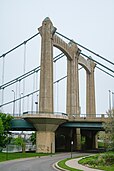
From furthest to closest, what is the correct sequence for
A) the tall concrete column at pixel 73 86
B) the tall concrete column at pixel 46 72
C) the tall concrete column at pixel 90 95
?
1. the tall concrete column at pixel 90 95
2. the tall concrete column at pixel 73 86
3. the tall concrete column at pixel 46 72

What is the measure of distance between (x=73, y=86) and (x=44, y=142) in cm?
2385

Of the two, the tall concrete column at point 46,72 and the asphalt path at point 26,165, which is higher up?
the tall concrete column at point 46,72

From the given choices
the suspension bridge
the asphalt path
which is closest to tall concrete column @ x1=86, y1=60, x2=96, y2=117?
the suspension bridge

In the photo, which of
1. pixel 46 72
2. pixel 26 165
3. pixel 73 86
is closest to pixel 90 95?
pixel 73 86

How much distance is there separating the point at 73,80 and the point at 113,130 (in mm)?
45365

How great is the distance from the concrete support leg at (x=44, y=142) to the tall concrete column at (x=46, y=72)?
17.2ft

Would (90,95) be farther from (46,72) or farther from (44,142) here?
(44,142)

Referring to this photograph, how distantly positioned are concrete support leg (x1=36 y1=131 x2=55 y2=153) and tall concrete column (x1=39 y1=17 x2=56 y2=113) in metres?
5.23

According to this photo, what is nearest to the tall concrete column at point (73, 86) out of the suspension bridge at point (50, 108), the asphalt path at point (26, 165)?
the suspension bridge at point (50, 108)

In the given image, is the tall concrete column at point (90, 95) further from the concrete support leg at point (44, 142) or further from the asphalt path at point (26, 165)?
the asphalt path at point (26, 165)

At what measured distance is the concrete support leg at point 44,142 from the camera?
69875 mm

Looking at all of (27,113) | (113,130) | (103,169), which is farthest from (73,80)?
(103,169)

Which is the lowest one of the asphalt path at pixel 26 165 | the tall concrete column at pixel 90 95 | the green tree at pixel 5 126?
the asphalt path at pixel 26 165

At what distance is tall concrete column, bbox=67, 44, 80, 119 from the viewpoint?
3465 inches
